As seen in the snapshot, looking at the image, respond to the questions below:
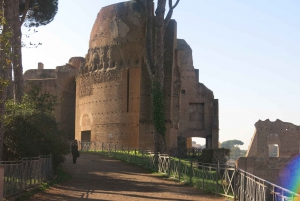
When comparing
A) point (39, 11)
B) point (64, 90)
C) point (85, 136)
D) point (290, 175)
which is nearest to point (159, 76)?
point (39, 11)

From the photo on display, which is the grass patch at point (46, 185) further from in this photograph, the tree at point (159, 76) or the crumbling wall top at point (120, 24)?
the crumbling wall top at point (120, 24)

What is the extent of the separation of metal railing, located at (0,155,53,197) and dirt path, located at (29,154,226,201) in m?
0.41

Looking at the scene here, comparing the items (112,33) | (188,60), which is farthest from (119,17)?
(188,60)

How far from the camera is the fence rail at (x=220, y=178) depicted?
24.3 feet

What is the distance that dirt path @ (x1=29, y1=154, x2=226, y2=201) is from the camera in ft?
34.2

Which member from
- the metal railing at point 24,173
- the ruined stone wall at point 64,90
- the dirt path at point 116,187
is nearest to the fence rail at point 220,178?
the dirt path at point 116,187

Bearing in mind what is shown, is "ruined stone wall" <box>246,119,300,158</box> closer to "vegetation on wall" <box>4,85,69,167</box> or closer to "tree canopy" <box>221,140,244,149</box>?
"vegetation on wall" <box>4,85,69,167</box>

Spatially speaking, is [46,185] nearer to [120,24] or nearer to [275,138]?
[120,24]

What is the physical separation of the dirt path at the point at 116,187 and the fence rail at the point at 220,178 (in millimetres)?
290

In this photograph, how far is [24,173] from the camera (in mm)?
10062

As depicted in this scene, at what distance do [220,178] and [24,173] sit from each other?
4519 millimetres

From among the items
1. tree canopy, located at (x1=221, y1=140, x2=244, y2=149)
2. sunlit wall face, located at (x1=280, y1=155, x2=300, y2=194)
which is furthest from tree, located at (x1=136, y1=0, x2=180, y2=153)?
tree canopy, located at (x1=221, y1=140, x2=244, y2=149)

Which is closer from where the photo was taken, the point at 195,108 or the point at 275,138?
the point at 275,138

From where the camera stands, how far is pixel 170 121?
2498 cm
